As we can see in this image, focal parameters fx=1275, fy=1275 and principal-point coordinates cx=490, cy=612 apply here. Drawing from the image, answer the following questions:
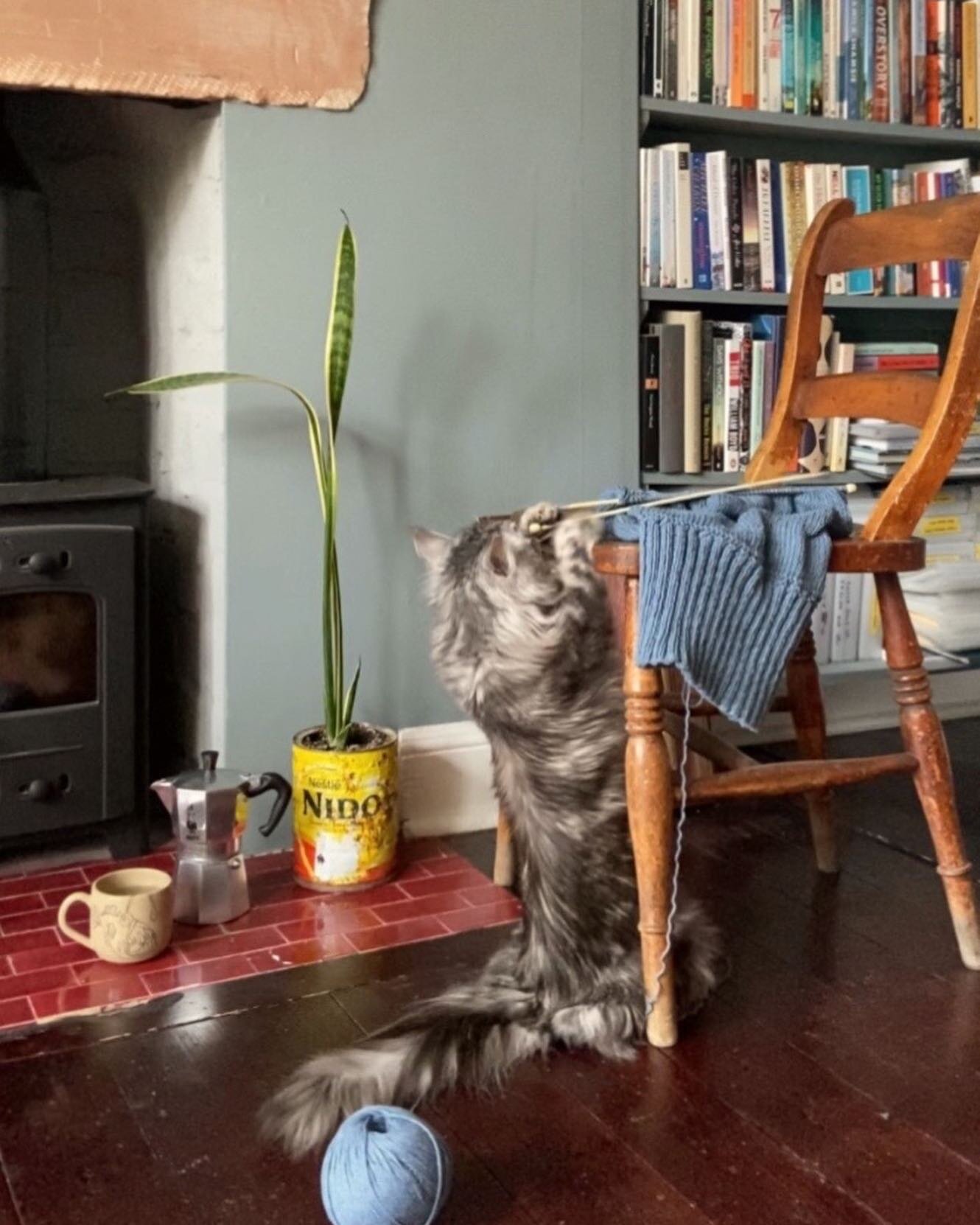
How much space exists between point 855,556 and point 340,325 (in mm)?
831

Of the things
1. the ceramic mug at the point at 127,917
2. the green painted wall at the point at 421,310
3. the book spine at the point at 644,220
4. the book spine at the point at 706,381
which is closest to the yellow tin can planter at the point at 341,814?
the green painted wall at the point at 421,310

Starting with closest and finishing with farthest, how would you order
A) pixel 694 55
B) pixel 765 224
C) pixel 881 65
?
pixel 694 55 < pixel 765 224 < pixel 881 65

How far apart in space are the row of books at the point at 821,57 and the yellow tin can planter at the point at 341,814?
1.32 m

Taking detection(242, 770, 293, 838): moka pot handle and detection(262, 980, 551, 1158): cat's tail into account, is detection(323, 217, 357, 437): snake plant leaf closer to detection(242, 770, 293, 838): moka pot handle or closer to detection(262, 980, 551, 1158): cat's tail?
detection(242, 770, 293, 838): moka pot handle

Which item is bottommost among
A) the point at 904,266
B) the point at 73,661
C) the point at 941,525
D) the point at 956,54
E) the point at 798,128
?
the point at 73,661

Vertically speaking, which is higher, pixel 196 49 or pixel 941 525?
pixel 196 49

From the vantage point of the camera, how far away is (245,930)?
6.06 feet

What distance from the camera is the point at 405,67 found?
209 cm

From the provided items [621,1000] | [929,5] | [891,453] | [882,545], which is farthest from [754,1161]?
[929,5]

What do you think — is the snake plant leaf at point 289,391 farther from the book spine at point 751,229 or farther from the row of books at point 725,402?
the book spine at point 751,229

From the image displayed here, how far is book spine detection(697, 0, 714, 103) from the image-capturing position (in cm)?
236

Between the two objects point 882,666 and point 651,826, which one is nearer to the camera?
point 651,826

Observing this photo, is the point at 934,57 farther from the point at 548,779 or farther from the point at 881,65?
the point at 548,779

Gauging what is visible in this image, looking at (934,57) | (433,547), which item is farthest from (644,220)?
(433,547)
